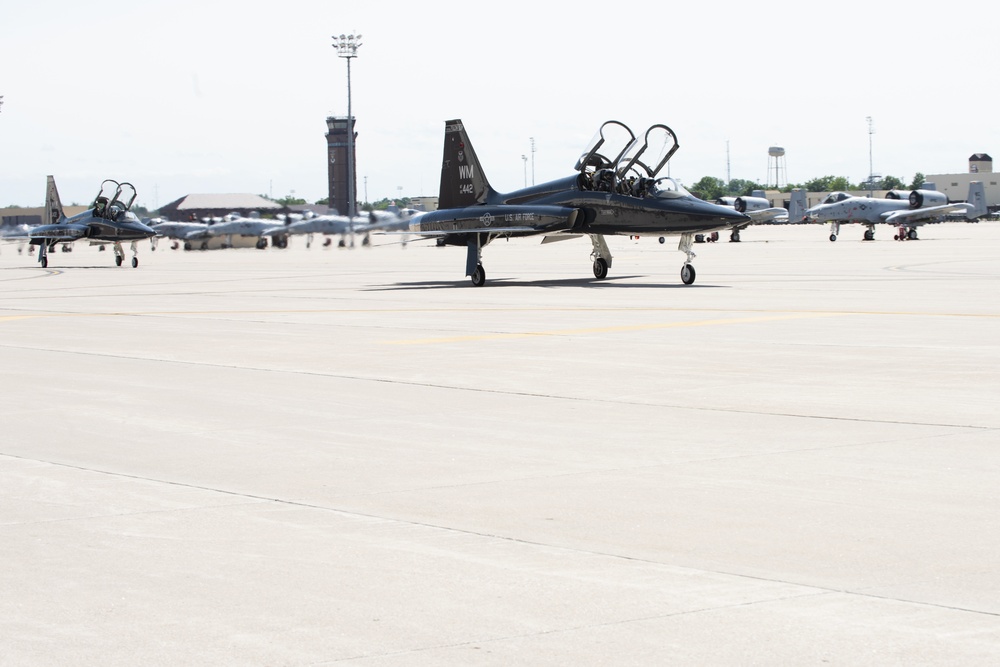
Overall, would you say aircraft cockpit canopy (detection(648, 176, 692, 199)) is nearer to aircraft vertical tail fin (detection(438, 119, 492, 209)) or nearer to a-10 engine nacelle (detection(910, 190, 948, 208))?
aircraft vertical tail fin (detection(438, 119, 492, 209))

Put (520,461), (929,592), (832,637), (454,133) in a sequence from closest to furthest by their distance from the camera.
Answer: (832,637), (929,592), (520,461), (454,133)

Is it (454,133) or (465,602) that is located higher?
(454,133)

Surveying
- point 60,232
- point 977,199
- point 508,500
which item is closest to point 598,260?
point 508,500

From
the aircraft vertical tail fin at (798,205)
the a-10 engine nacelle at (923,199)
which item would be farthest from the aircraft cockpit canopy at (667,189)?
the aircraft vertical tail fin at (798,205)

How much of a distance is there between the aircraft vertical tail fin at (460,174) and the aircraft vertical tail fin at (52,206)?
2970cm

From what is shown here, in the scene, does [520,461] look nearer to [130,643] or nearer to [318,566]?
[318,566]

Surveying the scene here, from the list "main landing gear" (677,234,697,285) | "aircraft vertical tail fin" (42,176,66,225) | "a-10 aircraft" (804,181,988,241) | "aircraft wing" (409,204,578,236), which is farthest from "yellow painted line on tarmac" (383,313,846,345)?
"a-10 aircraft" (804,181,988,241)

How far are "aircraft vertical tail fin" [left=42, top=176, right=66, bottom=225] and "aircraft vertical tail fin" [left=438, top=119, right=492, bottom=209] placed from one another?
2970 centimetres

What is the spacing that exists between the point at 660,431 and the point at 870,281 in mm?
22612

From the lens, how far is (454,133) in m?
35.8

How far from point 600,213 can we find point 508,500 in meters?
24.8

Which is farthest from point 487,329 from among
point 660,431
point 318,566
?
point 318,566

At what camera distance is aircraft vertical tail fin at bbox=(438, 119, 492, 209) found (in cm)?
3538

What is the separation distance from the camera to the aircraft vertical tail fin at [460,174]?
35375mm
